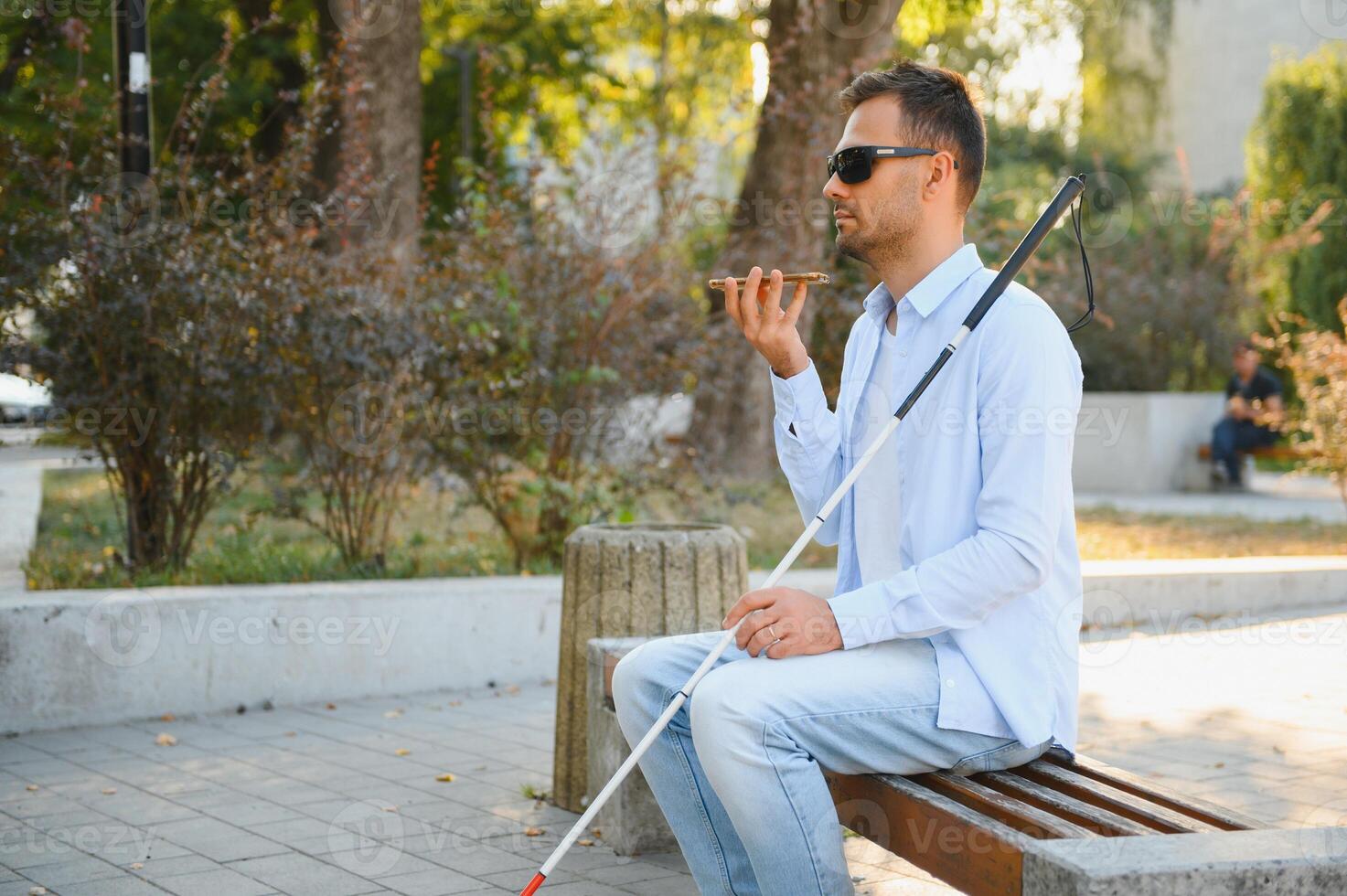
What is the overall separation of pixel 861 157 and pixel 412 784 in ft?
9.97

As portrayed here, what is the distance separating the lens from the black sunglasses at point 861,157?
10.6 ft

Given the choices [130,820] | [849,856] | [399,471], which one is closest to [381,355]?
[399,471]

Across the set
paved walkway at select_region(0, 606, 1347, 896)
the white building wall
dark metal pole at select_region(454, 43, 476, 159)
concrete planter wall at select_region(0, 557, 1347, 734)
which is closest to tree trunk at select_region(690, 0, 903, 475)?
concrete planter wall at select_region(0, 557, 1347, 734)

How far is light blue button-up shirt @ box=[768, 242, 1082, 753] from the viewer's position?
2.94m

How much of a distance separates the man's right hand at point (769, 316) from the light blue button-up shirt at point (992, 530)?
0.29m

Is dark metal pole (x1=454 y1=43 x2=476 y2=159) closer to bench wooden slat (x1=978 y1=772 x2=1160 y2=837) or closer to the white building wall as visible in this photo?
bench wooden slat (x1=978 y1=772 x2=1160 y2=837)

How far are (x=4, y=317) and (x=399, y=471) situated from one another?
6.73 feet

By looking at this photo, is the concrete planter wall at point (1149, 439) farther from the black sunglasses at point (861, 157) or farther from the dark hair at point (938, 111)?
the black sunglasses at point (861, 157)

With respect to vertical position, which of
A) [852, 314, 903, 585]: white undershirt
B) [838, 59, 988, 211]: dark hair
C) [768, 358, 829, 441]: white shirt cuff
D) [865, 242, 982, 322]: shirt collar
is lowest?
[852, 314, 903, 585]: white undershirt

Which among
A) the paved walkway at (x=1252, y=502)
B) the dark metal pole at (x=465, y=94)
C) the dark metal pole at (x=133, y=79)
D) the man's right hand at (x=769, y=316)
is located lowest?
the paved walkway at (x=1252, y=502)

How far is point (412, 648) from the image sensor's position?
268 inches

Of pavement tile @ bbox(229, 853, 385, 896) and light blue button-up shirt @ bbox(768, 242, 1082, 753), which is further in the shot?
pavement tile @ bbox(229, 853, 385, 896)

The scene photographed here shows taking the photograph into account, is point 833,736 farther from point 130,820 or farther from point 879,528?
point 130,820

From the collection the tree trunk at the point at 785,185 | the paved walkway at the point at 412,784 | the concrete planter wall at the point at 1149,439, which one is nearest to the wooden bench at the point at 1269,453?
the concrete planter wall at the point at 1149,439
